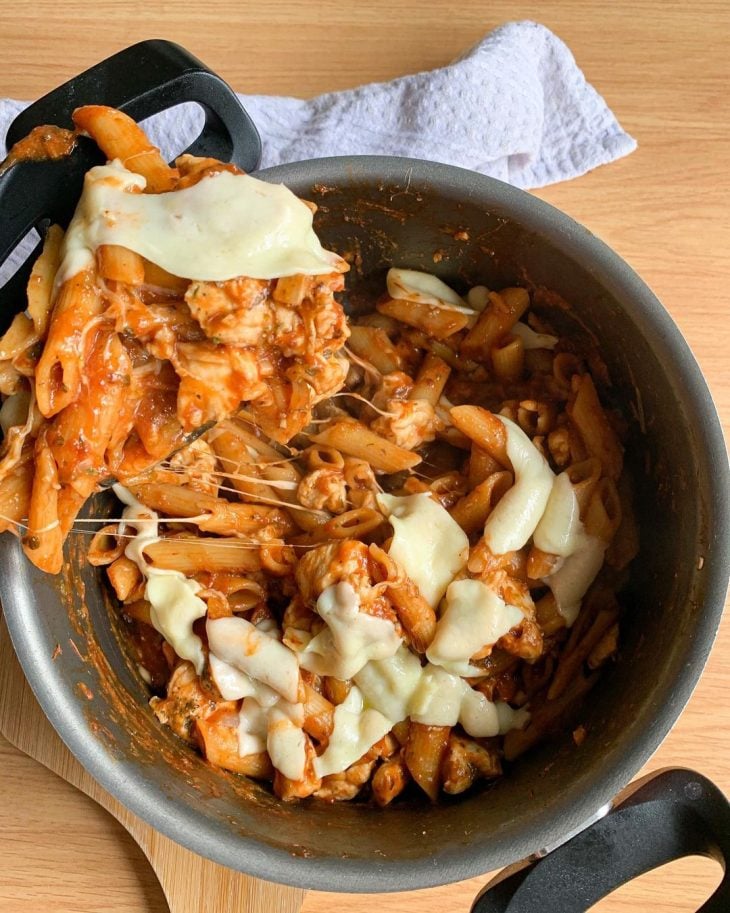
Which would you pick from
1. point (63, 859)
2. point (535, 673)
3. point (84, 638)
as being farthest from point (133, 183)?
point (63, 859)

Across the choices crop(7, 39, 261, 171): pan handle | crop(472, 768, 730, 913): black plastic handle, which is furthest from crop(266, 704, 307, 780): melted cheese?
crop(7, 39, 261, 171): pan handle

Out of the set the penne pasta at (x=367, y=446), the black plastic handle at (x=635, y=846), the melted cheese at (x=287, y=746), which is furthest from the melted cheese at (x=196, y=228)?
the black plastic handle at (x=635, y=846)

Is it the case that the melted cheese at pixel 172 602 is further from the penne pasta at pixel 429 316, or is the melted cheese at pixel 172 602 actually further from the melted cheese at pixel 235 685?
the penne pasta at pixel 429 316

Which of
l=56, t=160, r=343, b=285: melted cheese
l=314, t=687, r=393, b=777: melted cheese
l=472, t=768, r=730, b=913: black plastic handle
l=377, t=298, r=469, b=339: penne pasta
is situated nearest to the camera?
l=56, t=160, r=343, b=285: melted cheese

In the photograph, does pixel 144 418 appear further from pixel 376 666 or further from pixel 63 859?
pixel 63 859

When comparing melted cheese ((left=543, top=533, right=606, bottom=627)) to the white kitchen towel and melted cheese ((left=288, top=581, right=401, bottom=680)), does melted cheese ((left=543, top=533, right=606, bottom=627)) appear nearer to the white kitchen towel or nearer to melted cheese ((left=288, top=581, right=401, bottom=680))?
melted cheese ((left=288, top=581, right=401, bottom=680))

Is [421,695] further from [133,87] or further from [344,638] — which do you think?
[133,87]
